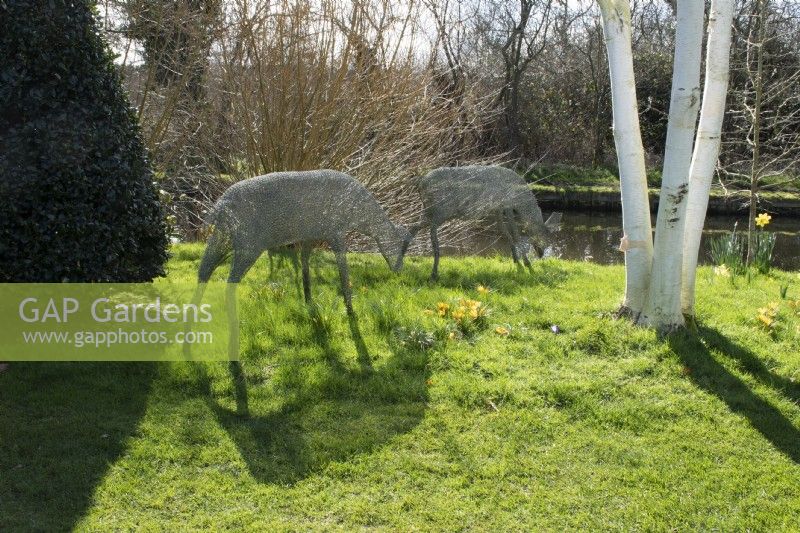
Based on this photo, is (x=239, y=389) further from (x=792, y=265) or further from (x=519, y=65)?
(x=519, y=65)

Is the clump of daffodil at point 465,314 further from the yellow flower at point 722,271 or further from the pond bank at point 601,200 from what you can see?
the pond bank at point 601,200

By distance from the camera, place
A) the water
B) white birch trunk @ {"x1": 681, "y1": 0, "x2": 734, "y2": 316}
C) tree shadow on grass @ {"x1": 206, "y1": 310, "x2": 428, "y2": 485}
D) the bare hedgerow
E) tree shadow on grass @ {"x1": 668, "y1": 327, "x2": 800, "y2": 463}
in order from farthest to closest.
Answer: the water
the bare hedgerow
white birch trunk @ {"x1": 681, "y1": 0, "x2": 734, "y2": 316}
tree shadow on grass @ {"x1": 668, "y1": 327, "x2": 800, "y2": 463}
tree shadow on grass @ {"x1": 206, "y1": 310, "x2": 428, "y2": 485}

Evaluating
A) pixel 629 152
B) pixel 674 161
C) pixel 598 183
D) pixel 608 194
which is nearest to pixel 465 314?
pixel 629 152

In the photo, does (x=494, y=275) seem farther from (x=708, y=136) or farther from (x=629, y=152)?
(x=708, y=136)

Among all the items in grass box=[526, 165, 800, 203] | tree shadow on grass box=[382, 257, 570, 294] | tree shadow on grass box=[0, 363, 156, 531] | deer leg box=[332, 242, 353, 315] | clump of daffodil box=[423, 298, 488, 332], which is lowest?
tree shadow on grass box=[0, 363, 156, 531]

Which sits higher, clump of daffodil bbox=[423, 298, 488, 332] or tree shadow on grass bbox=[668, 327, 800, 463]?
clump of daffodil bbox=[423, 298, 488, 332]

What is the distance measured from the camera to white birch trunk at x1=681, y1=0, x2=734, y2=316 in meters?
5.10

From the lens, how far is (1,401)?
4254 mm

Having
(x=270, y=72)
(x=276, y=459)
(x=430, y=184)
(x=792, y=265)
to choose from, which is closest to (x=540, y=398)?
(x=276, y=459)

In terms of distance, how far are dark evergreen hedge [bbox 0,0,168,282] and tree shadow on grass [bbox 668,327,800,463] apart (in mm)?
4391

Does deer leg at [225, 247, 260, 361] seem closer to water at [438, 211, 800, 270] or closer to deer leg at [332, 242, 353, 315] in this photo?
deer leg at [332, 242, 353, 315]

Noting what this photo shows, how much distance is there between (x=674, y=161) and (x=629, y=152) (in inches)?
14.5

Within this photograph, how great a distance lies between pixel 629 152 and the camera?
204 inches
